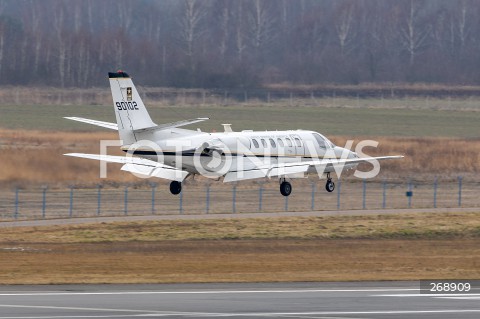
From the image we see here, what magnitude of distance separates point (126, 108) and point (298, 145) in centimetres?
1028

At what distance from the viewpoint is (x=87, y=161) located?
63.2 m

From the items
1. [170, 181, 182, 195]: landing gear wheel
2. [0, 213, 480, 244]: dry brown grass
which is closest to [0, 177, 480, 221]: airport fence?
[170, 181, 182, 195]: landing gear wheel

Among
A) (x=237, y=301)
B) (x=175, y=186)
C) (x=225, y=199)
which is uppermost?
(x=175, y=186)

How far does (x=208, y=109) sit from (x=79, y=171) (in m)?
33.8

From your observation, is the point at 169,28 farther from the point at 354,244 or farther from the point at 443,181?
the point at 354,244

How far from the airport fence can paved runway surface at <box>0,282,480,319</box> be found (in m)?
20.3

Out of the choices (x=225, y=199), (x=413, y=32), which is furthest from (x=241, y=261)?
(x=413, y=32)

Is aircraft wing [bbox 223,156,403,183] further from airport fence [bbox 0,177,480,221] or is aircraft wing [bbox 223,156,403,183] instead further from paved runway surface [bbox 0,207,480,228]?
paved runway surface [bbox 0,207,480,228]

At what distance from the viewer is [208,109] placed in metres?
95.4

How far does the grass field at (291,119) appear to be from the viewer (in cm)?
8731

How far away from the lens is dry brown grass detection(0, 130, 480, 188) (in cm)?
5888

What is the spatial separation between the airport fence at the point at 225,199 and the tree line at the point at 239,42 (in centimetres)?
3039

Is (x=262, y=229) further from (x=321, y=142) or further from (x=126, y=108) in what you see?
(x=321, y=142)

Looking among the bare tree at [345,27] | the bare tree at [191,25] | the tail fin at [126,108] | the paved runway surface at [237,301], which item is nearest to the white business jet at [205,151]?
the tail fin at [126,108]
